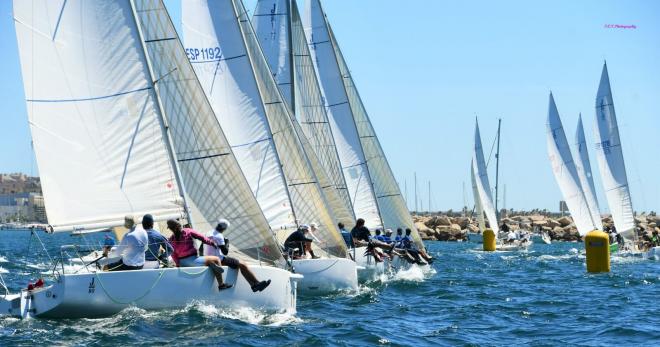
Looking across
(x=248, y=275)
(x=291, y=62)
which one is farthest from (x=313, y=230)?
(x=291, y=62)

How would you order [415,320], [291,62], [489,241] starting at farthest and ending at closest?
[489,241]
[291,62]
[415,320]

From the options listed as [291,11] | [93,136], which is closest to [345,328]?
[93,136]

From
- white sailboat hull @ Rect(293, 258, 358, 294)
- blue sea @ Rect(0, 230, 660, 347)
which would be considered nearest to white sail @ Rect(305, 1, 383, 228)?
blue sea @ Rect(0, 230, 660, 347)

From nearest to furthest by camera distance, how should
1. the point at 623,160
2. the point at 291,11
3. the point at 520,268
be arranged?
the point at 291,11 → the point at 520,268 → the point at 623,160

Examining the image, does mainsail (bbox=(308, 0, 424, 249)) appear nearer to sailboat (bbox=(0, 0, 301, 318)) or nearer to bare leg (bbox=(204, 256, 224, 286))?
sailboat (bbox=(0, 0, 301, 318))

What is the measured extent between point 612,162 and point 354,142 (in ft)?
61.2

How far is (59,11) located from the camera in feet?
54.2

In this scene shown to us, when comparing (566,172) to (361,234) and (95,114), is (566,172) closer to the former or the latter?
(361,234)

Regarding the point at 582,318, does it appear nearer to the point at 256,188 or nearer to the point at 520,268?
the point at 256,188

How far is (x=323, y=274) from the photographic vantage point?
21.8 metres

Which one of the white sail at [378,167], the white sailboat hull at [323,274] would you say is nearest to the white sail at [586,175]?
the white sail at [378,167]

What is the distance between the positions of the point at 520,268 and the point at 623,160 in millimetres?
13662

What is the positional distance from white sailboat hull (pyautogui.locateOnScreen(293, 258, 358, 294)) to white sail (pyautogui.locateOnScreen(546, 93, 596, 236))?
30.5 m

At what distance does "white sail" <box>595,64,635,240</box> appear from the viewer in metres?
47.5
